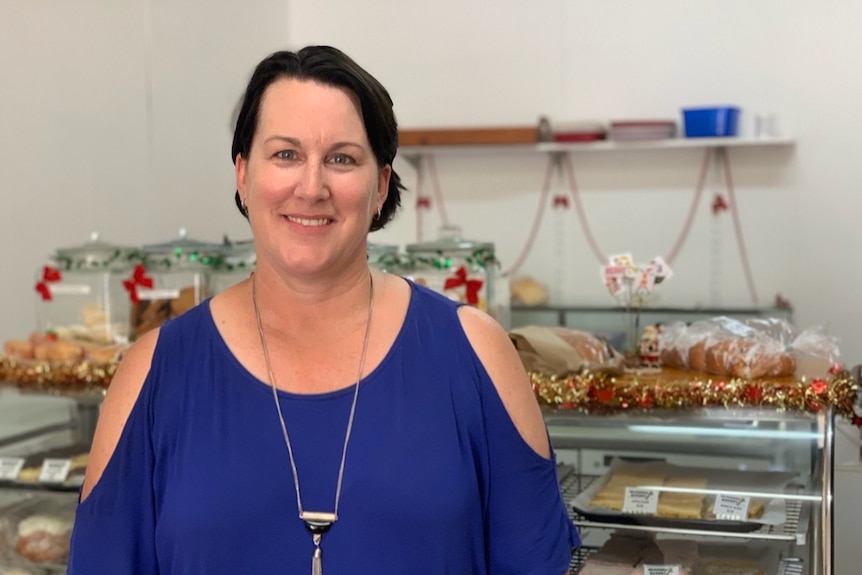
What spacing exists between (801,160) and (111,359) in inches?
→ 121

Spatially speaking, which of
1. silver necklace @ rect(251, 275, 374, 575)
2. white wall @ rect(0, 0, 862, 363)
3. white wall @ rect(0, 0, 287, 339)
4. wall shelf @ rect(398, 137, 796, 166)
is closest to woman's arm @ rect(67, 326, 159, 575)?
silver necklace @ rect(251, 275, 374, 575)

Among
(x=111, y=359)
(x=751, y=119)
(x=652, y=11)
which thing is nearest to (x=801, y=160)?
(x=751, y=119)

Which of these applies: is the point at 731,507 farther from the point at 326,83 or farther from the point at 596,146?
the point at 596,146

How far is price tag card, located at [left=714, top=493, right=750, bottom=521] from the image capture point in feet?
6.01

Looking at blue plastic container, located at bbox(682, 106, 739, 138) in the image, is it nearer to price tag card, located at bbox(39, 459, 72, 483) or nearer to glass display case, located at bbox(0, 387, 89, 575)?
glass display case, located at bbox(0, 387, 89, 575)

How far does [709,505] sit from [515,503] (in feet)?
2.27

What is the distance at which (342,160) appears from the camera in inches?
49.7

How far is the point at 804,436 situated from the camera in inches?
74.3

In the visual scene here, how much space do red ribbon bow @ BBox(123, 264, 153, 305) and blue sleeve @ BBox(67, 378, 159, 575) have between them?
120 centimetres

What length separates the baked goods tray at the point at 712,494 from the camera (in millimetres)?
1816

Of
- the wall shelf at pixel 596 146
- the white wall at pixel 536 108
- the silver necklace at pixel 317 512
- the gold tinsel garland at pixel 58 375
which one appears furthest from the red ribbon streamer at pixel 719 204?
the silver necklace at pixel 317 512

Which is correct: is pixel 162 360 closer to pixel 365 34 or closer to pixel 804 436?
pixel 804 436

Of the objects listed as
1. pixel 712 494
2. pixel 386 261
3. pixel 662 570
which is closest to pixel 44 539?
pixel 386 261

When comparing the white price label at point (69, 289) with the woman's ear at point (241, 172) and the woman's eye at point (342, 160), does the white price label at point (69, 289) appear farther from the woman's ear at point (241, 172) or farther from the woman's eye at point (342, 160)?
the woman's eye at point (342, 160)
